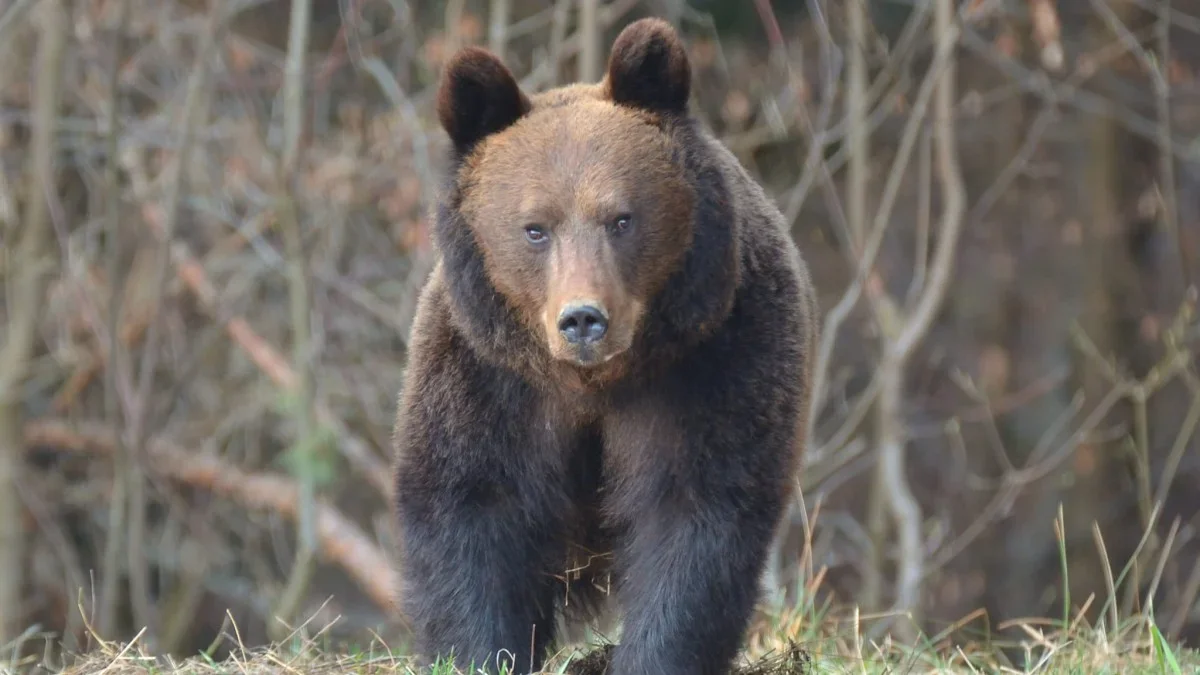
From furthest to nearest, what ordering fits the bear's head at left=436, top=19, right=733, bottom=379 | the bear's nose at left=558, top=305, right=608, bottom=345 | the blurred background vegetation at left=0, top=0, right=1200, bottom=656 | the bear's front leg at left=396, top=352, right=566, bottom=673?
1. the blurred background vegetation at left=0, top=0, right=1200, bottom=656
2. the bear's front leg at left=396, top=352, right=566, bottom=673
3. the bear's head at left=436, top=19, right=733, bottom=379
4. the bear's nose at left=558, top=305, right=608, bottom=345

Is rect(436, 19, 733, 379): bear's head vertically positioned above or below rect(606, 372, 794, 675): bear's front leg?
above

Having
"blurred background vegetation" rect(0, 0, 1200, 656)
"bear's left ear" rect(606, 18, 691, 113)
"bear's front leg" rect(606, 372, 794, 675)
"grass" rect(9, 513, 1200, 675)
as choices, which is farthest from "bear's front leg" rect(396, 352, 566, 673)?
"blurred background vegetation" rect(0, 0, 1200, 656)

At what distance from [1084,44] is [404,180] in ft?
19.6

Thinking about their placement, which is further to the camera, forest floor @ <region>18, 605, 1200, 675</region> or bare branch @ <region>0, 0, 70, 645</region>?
bare branch @ <region>0, 0, 70, 645</region>

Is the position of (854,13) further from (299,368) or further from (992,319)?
(992,319)

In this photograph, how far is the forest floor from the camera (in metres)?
4.64

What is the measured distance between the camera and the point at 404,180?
1109cm

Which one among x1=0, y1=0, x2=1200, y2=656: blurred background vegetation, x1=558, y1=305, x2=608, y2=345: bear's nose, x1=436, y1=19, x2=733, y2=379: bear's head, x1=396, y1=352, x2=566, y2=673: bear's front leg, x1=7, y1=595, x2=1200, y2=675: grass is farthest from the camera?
x1=0, y1=0, x2=1200, y2=656: blurred background vegetation

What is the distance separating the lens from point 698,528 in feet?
15.1

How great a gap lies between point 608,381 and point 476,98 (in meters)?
0.93

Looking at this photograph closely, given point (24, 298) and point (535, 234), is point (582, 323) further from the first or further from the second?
point (24, 298)

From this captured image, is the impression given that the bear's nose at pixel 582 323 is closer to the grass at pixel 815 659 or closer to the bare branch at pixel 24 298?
the grass at pixel 815 659

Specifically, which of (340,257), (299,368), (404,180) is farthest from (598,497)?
(340,257)

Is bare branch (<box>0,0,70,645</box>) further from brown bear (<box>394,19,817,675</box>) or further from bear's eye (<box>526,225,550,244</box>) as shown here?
bear's eye (<box>526,225,550,244</box>)
